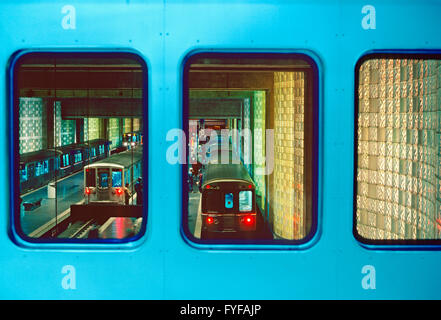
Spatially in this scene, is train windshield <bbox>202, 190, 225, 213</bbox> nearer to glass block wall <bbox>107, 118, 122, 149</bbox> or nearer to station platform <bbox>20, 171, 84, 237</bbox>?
station platform <bbox>20, 171, 84, 237</bbox>

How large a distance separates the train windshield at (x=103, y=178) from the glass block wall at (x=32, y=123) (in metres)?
7.66

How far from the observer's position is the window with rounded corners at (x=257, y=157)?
2742 millimetres

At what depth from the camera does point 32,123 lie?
87.9 ft

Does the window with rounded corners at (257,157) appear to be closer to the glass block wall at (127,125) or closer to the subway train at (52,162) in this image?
the subway train at (52,162)

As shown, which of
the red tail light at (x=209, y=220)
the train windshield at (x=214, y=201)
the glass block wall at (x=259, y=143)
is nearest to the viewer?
the red tail light at (x=209, y=220)

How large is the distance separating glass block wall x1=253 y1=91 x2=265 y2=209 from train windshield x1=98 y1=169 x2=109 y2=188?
6.71 meters

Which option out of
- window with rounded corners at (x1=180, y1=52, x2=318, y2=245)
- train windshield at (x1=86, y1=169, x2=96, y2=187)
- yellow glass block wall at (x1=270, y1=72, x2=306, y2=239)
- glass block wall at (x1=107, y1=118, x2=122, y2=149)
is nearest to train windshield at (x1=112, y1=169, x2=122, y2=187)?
train windshield at (x1=86, y1=169, x2=96, y2=187)

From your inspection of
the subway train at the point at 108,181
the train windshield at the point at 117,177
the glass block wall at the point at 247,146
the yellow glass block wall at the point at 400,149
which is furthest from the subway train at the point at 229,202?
the yellow glass block wall at the point at 400,149

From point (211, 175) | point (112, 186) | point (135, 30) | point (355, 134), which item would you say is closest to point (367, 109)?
point (355, 134)

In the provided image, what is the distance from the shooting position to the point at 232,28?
2.70 m

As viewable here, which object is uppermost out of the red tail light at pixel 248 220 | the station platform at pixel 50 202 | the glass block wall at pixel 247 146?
the glass block wall at pixel 247 146

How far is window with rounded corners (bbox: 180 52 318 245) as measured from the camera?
108 inches

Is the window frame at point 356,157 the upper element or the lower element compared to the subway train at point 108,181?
upper

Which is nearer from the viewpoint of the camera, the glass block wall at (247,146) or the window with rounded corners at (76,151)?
the window with rounded corners at (76,151)
